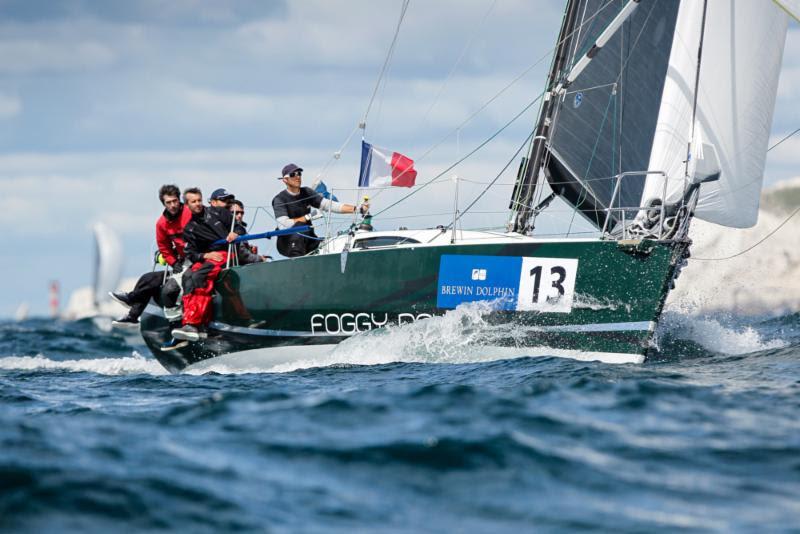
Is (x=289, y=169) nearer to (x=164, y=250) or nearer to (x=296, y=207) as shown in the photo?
(x=296, y=207)

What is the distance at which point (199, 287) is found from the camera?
400 inches

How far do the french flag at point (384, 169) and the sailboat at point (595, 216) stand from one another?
1.80 ft

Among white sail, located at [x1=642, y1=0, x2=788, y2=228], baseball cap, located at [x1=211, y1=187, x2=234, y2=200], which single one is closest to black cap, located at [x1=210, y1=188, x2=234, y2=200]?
baseball cap, located at [x1=211, y1=187, x2=234, y2=200]

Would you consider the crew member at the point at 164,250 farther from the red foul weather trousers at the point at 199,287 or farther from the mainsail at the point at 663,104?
the mainsail at the point at 663,104

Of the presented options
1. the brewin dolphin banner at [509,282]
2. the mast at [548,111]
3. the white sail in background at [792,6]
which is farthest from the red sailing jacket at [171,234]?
the white sail in background at [792,6]

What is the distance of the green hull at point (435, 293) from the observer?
339 inches

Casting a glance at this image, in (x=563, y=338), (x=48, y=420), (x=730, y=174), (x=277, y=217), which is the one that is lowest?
(x=48, y=420)

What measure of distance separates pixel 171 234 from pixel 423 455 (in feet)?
21.3

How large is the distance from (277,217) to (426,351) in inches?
87.3

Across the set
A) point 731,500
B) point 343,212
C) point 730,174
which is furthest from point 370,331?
point 731,500

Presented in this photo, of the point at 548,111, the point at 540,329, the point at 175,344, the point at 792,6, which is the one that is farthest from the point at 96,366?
the point at 792,6

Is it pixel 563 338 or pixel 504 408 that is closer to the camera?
pixel 504 408

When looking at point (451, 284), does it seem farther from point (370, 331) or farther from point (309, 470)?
point (309, 470)

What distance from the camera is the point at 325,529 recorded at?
362 centimetres
